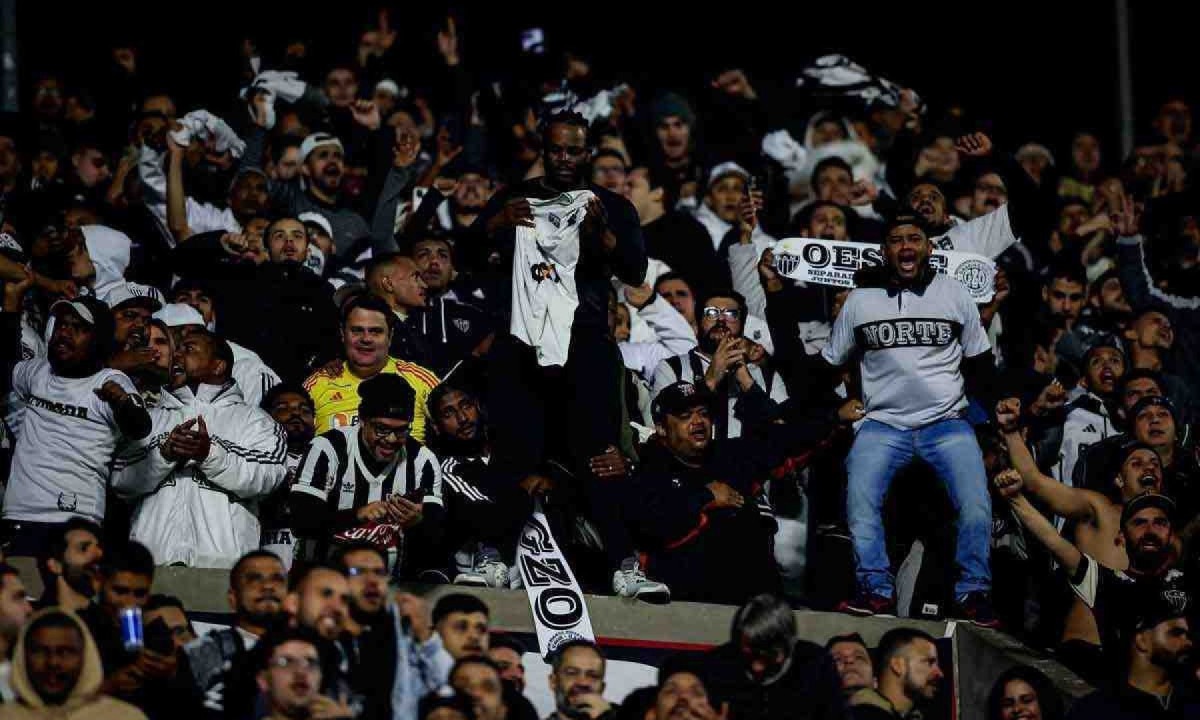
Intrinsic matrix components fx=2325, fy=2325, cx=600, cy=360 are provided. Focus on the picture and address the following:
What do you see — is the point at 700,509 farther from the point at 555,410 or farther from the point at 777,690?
the point at 777,690

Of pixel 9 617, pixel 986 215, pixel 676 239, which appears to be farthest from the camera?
pixel 676 239

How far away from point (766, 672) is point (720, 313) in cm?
341

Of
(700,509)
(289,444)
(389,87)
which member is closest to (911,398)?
(700,509)

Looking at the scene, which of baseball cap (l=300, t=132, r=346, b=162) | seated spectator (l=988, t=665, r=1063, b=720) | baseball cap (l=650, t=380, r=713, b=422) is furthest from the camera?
baseball cap (l=300, t=132, r=346, b=162)

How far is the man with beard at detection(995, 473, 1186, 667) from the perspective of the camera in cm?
1177

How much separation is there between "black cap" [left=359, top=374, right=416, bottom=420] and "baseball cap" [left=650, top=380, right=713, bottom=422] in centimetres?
133

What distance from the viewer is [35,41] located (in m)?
18.9

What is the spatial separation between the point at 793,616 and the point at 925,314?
227 centimetres

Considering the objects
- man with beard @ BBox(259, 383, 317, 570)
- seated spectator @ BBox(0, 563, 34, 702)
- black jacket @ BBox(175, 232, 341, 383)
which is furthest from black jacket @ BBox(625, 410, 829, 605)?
seated spectator @ BBox(0, 563, 34, 702)

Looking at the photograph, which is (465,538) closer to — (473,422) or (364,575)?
(473,422)

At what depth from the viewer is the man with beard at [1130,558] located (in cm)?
1177

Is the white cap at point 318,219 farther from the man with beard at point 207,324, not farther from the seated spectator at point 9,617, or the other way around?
the seated spectator at point 9,617

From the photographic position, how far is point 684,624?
11.6m

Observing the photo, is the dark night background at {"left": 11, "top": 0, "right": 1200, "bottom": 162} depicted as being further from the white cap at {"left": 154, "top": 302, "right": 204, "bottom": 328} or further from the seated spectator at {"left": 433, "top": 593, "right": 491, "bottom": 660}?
the seated spectator at {"left": 433, "top": 593, "right": 491, "bottom": 660}
